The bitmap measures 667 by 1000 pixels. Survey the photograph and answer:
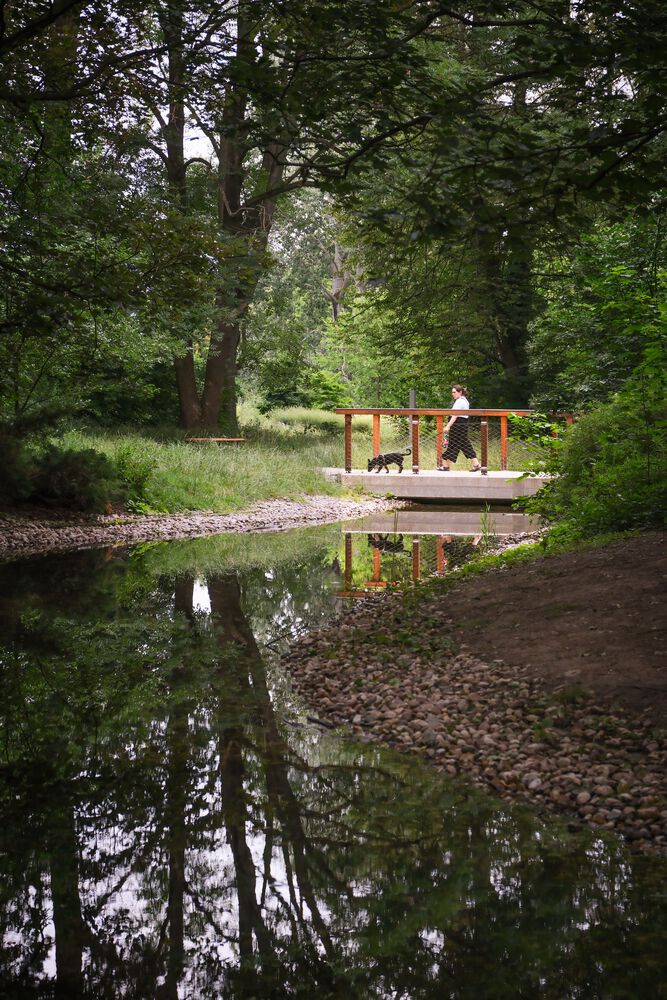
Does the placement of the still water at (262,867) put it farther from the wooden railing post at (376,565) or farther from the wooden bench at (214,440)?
the wooden bench at (214,440)

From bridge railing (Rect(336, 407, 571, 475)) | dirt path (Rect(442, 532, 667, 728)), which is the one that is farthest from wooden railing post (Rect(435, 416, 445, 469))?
dirt path (Rect(442, 532, 667, 728))

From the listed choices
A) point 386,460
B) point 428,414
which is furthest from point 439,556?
point 428,414

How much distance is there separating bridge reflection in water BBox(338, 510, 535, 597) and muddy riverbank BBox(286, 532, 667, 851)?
9.07ft

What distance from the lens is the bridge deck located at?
67.6ft

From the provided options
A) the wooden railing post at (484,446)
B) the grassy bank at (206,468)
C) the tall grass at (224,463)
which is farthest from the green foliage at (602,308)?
the grassy bank at (206,468)

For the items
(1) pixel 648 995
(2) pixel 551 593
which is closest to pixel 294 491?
→ (2) pixel 551 593

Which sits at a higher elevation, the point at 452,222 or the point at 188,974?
the point at 452,222

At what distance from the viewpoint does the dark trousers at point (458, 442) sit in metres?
21.6

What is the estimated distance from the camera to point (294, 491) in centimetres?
2011

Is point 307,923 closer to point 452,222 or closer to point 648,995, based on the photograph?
point 648,995

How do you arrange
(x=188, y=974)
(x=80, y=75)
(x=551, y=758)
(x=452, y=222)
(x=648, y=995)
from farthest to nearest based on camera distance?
(x=80, y=75) < (x=452, y=222) < (x=551, y=758) < (x=188, y=974) < (x=648, y=995)

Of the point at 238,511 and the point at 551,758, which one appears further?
the point at 238,511

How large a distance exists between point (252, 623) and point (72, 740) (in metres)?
3.47

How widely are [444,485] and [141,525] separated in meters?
7.71
